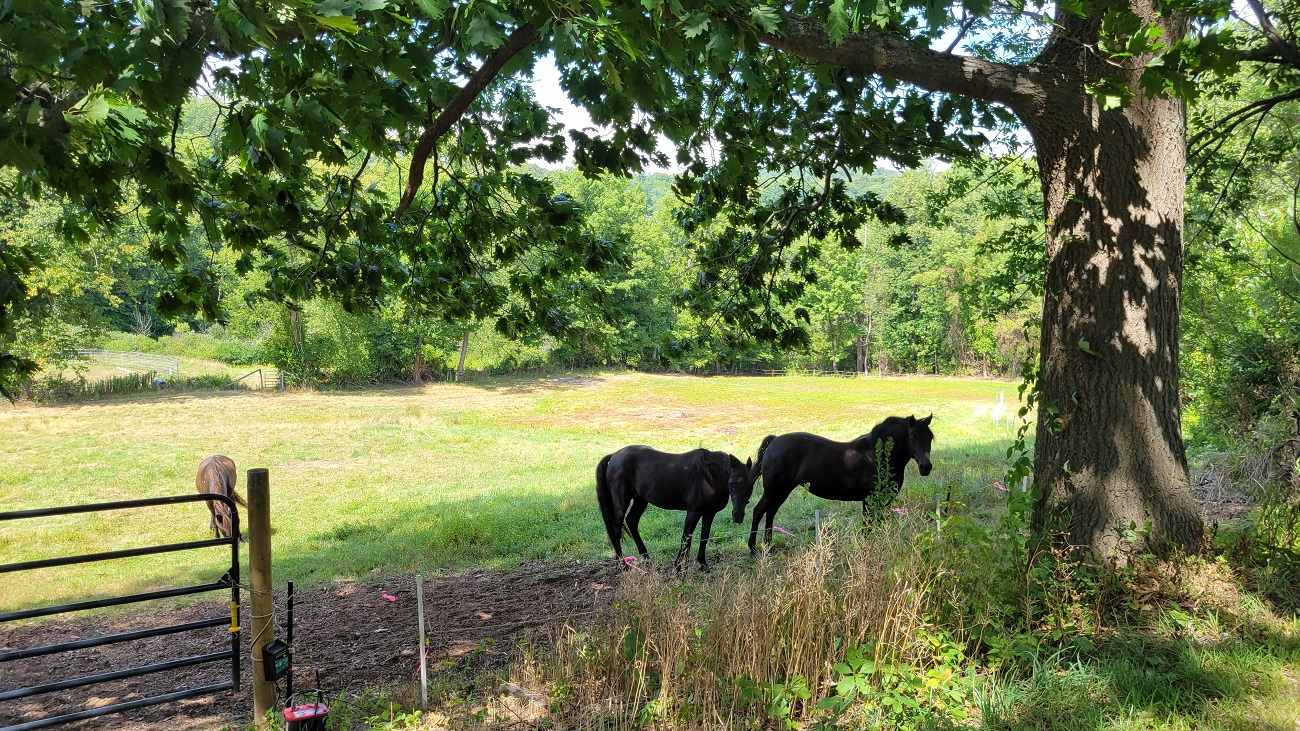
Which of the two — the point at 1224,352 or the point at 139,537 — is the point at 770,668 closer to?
the point at 1224,352

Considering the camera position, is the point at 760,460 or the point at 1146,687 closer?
the point at 1146,687

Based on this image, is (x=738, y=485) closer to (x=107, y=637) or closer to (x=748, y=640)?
(x=748, y=640)

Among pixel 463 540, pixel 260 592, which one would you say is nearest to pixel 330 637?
pixel 260 592

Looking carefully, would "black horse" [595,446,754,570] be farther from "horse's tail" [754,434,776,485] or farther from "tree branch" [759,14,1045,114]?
"tree branch" [759,14,1045,114]

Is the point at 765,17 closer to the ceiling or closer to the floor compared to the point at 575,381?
closer to the ceiling

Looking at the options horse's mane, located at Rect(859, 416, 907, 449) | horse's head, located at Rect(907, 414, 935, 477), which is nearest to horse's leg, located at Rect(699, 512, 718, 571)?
horse's mane, located at Rect(859, 416, 907, 449)

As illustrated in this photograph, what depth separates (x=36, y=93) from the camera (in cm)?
370

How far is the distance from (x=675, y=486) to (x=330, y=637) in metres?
3.50

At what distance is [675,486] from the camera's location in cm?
771

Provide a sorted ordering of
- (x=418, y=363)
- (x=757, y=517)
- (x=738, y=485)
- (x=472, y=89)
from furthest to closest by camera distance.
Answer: (x=418, y=363)
(x=757, y=517)
(x=738, y=485)
(x=472, y=89)

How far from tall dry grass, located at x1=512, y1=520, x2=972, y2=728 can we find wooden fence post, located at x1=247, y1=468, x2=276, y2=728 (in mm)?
1637

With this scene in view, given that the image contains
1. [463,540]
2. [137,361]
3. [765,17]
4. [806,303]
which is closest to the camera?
[765,17]

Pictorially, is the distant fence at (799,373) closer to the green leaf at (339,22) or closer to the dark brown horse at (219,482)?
the dark brown horse at (219,482)

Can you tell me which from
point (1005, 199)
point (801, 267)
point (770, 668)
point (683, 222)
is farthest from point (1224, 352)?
point (770, 668)
